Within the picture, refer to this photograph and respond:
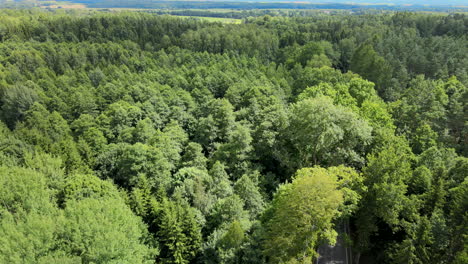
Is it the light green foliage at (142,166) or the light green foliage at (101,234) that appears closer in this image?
the light green foliage at (101,234)

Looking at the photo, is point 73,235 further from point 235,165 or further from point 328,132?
point 328,132

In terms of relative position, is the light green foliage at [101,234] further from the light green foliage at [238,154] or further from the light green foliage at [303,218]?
the light green foliage at [238,154]

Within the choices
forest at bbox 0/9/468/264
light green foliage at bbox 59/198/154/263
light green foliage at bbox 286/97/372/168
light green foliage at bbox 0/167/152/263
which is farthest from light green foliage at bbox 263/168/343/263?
light green foliage at bbox 0/167/152/263

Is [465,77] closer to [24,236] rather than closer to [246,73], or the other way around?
[246,73]

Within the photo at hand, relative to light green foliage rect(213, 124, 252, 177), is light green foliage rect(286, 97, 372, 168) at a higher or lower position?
higher

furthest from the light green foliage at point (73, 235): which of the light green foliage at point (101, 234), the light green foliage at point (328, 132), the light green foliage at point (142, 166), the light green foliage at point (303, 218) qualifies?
the light green foliage at point (328, 132)

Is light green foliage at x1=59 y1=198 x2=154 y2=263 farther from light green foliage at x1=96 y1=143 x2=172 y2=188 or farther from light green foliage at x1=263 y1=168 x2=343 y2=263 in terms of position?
light green foliage at x1=263 y1=168 x2=343 y2=263

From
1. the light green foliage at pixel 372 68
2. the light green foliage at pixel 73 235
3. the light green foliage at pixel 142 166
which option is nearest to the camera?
the light green foliage at pixel 73 235

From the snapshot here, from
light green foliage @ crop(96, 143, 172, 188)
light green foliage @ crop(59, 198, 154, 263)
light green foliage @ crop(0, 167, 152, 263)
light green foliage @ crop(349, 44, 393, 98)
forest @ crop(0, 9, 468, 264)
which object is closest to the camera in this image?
Answer: light green foliage @ crop(0, 167, 152, 263)

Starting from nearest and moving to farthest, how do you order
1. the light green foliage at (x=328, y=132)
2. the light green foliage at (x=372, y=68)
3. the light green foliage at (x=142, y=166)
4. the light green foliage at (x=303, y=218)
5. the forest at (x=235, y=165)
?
the light green foliage at (x=303, y=218) < the forest at (x=235, y=165) < the light green foliage at (x=328, y=132) < the light green foliage at (x=142, y=166) < the light green foliage at (x=372, y=68)
